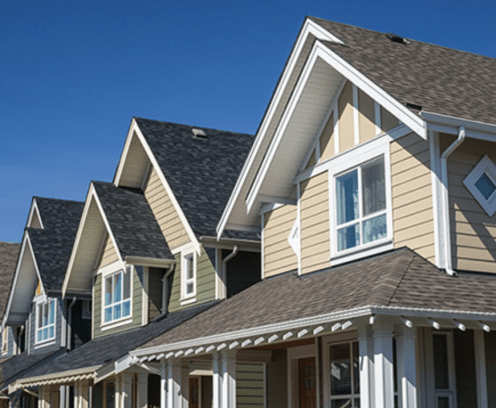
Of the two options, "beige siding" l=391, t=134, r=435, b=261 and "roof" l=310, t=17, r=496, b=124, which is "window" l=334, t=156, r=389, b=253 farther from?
"roof" l=310, t=17, r=496, b=124

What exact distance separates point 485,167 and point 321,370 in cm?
491

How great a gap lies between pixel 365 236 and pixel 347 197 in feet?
3.03

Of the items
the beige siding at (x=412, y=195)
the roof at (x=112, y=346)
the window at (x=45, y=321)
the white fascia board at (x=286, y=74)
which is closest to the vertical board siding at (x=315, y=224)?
the white fascia board at (x=286, y=74)

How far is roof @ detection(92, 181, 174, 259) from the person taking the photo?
22625 millimetres

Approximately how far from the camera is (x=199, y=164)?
78.9 feet

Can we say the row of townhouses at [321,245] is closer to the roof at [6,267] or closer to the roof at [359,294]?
the roof at [359,294]

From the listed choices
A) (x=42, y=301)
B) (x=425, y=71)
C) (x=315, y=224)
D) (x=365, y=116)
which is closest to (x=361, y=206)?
(x=315, y=224)

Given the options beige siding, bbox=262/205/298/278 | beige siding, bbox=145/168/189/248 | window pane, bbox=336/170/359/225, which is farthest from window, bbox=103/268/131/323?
window pane, bbox=336/170/359/225

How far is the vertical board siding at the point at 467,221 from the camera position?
13.4 m

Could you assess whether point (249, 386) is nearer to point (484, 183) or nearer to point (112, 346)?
point (112, 346)

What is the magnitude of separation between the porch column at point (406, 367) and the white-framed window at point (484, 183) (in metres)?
3.30

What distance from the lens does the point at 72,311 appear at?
28547 millimetres

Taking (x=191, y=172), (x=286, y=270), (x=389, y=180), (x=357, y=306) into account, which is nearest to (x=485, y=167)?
(x=389, y=180)

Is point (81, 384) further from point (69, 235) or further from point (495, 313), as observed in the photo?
point (495, 313)
